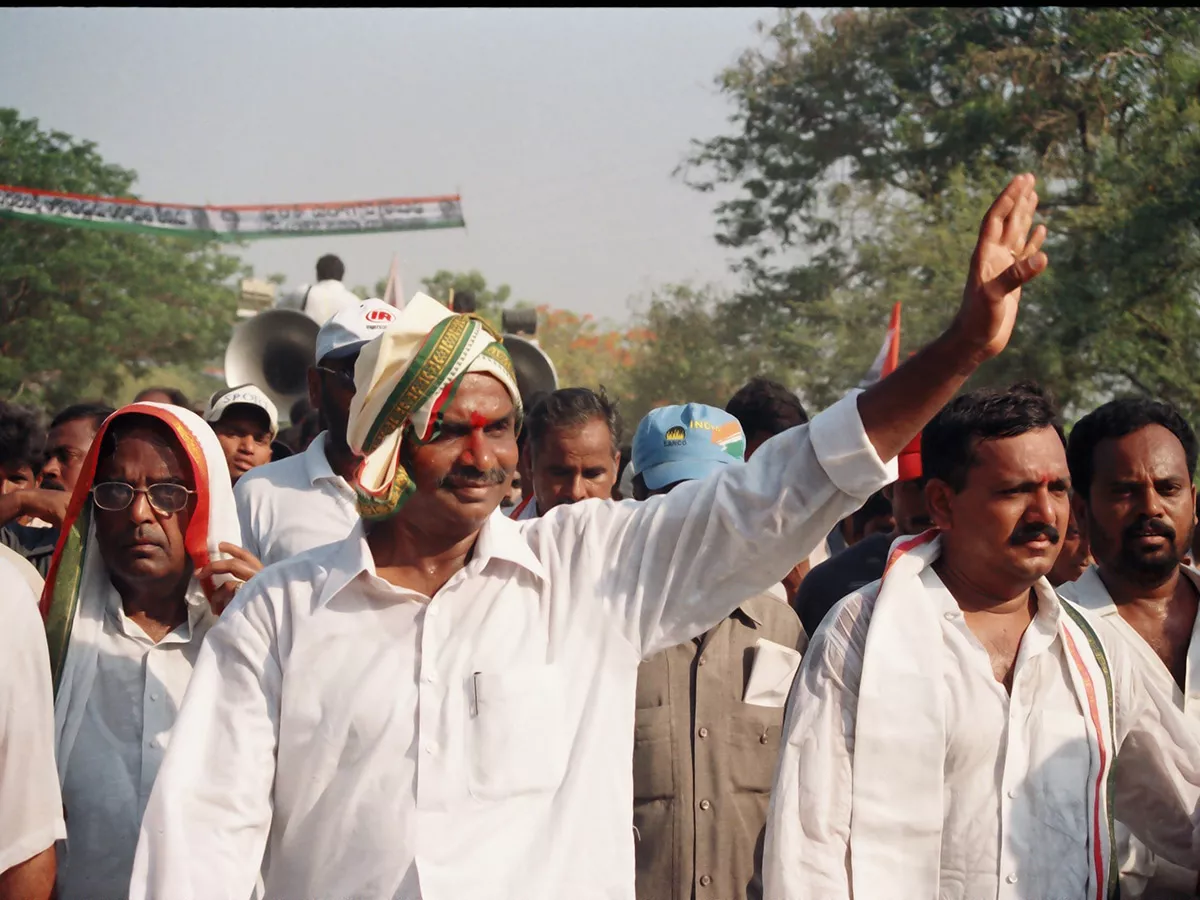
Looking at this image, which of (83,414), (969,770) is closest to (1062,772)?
(969,770)

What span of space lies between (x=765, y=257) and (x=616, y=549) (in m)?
24.3

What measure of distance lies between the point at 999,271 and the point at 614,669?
109 cm

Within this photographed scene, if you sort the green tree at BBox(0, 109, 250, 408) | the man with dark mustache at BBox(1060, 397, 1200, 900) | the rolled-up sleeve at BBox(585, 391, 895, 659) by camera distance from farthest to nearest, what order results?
1. the green tree at BBox(0, 109, 250, 408)
2. the man with dark mustache at BBox(1060, 397, 1200, 900)
3. the rolled-up sleeve at BBox(585, 391, 895, 659)

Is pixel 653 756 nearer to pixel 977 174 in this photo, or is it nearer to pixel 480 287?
pixel 977 174

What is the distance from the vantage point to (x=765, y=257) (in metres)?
26.9

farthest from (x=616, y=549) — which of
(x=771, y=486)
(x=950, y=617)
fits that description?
(x=950, y=617)

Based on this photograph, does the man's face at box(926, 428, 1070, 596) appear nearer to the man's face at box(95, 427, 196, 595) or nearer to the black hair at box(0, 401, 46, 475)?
the man's face at box(95, 427, 196, 595)

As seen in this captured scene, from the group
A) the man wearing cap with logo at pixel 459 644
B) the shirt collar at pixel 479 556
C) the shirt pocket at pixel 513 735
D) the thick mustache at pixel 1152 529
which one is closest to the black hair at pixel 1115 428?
the thick mustache at pixel 1152 529

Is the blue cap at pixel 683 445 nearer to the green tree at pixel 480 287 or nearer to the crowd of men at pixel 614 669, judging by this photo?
the crowd of men at pixel 614 669

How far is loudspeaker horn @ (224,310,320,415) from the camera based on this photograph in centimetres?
862

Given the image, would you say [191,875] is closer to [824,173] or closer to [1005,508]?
[1005,508]

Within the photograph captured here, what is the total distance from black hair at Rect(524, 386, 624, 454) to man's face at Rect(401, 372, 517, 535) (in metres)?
1.84

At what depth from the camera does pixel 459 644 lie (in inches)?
116

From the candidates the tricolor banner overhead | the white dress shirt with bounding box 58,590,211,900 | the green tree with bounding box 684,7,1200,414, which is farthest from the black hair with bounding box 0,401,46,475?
the tricolor banner overhead
